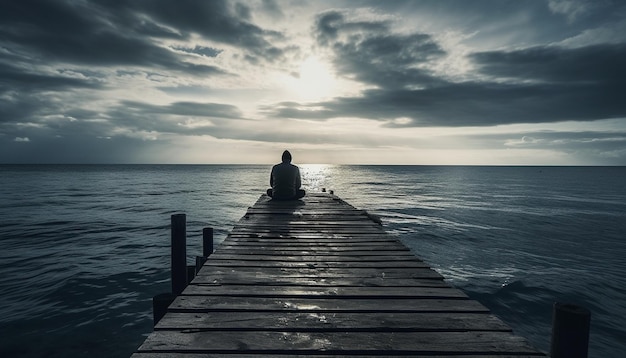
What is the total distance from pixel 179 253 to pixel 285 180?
4.83 m

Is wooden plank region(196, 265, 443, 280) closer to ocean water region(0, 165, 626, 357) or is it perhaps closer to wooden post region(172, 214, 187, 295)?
wooden post region(172, 214, 187, 295)

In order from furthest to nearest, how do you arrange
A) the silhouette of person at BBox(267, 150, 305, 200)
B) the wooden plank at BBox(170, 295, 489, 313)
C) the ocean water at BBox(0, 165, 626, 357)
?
the silhouette of person at BBox(267, 150, 305, 200) → the ocean water at BBox(0, 165, 626, 357) → the wooden plank at BBox(170, 295, 489, 313)

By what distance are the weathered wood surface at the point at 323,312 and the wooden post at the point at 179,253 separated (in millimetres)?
2462

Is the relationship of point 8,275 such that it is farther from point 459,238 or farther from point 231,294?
point 459,238

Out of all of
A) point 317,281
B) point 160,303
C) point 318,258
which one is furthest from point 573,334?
point 160,303

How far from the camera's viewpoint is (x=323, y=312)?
132 inches

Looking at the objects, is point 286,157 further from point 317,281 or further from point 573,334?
point 573,334

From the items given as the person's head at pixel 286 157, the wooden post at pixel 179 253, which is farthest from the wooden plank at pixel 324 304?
the person's head at pixel 286 157

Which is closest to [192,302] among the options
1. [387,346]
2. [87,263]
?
[387,346]

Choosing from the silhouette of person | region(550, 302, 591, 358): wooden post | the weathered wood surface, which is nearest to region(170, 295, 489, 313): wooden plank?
the weathered wood surface

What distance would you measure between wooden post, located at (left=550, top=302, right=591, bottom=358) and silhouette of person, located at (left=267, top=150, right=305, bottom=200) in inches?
328

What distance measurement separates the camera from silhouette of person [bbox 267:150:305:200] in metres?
11.0

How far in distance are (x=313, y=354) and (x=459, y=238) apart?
62.8ft

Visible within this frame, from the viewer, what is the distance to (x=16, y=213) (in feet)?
82.6
